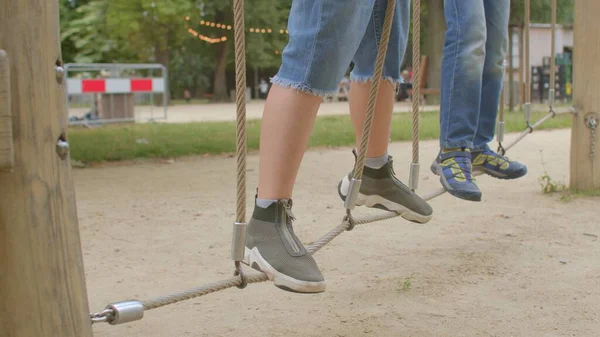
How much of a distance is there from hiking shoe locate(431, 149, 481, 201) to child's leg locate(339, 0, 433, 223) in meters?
0.26

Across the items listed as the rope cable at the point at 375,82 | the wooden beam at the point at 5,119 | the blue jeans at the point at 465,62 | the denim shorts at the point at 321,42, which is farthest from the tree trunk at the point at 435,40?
the wooden beam at the point at 5,119

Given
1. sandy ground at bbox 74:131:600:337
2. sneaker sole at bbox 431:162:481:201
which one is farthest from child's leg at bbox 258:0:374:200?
sneaker sole at bbox 431:162:481:201

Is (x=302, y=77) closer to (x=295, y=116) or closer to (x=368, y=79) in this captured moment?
(x=295, y=116)

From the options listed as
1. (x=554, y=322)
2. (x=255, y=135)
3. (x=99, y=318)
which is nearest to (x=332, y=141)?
(x=255, y=135)

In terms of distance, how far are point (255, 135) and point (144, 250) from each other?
5.60m

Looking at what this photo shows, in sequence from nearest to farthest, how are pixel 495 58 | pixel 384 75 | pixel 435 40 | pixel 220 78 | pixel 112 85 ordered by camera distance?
pixel 384 75
pixel 495 58
pixel 112 85
pixel 435 40
pixel 220 78

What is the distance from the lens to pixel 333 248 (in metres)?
3.11

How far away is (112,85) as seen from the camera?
11641 millimetres

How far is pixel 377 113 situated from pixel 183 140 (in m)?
5.51

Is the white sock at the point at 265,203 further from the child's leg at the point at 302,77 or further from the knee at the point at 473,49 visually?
the knee at the point at 473,49

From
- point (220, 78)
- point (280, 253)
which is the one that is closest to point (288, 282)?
point (280, 253)

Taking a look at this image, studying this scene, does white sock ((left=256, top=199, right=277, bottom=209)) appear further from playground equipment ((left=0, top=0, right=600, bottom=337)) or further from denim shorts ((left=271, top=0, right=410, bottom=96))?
playground equipment ((left=0, top=0, right=600, bottom=337))

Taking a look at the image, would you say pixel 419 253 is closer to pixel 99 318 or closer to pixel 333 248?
pixel 333 248

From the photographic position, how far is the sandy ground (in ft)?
7.19
